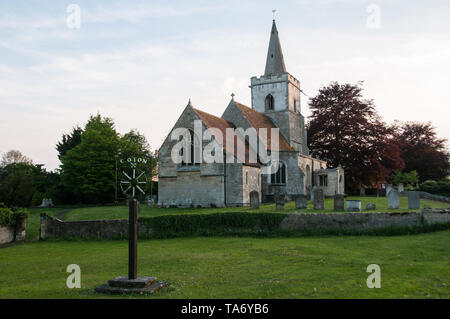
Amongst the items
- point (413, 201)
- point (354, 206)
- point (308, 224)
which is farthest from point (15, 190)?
point (413, 201)

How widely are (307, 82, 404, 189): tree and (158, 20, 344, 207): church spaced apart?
3.00m

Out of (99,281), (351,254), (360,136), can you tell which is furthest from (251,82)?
(99,281)

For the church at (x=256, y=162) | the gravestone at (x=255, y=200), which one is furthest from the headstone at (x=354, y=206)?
the church at (x=256, y=162)

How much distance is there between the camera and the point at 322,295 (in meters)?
7.57

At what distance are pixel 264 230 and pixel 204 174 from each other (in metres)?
10.2

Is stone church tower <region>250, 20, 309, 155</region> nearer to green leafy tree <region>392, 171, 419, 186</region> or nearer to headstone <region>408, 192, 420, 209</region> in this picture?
green leafy tree <region>392, 171, 419, 186</region>

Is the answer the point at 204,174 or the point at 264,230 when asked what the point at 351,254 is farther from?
the point at 204,174

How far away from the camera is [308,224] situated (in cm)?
1712

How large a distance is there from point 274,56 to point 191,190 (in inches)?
746

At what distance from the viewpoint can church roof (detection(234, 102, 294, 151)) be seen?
110ft

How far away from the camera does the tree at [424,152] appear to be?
50.3 meters

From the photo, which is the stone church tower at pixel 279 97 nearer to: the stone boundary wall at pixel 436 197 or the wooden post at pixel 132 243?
the stone boundary wall at pixel 436 197

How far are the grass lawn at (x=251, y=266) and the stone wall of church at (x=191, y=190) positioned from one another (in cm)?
946

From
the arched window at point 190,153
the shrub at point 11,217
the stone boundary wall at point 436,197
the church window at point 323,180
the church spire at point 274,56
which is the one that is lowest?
the shrub at point 11,217
